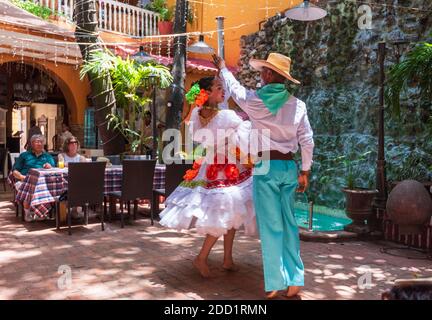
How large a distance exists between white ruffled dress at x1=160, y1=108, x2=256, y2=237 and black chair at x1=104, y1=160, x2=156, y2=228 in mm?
2389

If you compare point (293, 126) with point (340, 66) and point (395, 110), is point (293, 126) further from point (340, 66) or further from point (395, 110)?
point (340, 66)

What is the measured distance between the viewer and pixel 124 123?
883cm

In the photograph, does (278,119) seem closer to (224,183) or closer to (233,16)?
(224,183)

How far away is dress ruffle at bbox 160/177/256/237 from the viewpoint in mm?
3703

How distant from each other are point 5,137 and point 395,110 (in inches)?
437

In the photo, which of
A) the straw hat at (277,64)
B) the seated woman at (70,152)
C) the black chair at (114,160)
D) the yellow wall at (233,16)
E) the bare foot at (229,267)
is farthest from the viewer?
the yellow wall at (233,16)

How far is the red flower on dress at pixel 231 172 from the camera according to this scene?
396cm

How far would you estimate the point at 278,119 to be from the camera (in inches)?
137

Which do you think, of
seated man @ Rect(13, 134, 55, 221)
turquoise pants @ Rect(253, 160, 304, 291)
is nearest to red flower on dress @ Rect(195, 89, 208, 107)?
turquoise pants @ Rect(253, 160, 304, 291)

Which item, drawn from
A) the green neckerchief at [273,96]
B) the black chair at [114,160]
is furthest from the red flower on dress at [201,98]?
the black chair at [114,160]

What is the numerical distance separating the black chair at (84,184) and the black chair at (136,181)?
337mm

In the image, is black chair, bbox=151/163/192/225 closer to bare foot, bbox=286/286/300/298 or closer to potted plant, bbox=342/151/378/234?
potted plant, bbox=342/151/378/234

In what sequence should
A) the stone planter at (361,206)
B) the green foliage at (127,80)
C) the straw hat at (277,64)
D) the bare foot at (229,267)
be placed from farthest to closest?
the green foliage at (127,80) < the stone planter at (361,206) < the bare foot at (229,267) < the straw hat at (277,64)

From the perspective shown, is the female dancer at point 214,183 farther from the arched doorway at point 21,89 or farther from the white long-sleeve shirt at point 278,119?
the arched doorway at point 21,89
